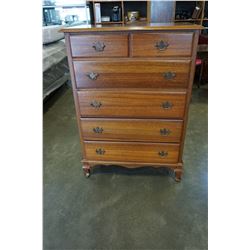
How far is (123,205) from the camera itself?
1443 mm

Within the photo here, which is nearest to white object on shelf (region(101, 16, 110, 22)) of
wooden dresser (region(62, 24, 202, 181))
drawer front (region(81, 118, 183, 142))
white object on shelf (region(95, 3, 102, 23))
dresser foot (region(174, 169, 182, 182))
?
white object on shelf (region(95, 3, 102, 23))

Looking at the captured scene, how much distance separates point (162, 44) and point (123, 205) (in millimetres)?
1139

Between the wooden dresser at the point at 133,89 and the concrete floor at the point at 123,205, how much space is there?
188mm

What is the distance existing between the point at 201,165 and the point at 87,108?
1.17 m

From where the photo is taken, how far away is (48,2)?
421 cm

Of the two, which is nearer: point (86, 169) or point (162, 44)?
point (162, 44)

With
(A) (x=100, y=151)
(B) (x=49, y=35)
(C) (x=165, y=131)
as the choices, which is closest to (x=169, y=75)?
(C) (x=165, y=131)

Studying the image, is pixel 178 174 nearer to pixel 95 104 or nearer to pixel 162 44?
pixel 95 104

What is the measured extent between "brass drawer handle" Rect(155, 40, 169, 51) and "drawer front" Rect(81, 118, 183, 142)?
48cm

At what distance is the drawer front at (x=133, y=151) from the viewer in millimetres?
1485

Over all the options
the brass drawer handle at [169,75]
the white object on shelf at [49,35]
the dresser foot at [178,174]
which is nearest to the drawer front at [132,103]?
the brass drawer handle at [169,75]

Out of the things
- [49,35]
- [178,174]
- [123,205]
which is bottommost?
[123,205]

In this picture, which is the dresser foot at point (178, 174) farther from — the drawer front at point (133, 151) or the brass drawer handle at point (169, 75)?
the brass drawer handle at point (169, 75)
